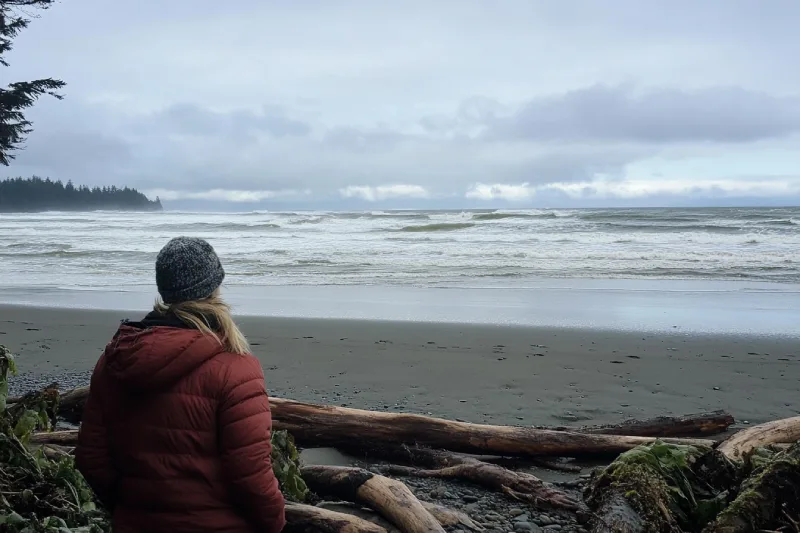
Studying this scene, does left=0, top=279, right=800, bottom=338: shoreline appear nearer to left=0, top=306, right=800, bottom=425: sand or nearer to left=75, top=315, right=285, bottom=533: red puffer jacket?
left=0, top=306, right=800, bottom=425: sand

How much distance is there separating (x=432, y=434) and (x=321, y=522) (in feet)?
5.95

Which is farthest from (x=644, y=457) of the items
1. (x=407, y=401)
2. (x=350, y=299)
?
(x=350, y=299)

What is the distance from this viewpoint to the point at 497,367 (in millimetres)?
8031

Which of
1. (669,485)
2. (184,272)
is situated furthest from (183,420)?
(669,485)

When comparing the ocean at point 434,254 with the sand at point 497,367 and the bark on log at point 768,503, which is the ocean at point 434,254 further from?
the bark on log at point 768,503

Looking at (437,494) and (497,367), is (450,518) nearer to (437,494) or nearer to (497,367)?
(437,494)

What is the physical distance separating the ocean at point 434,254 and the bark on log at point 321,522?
1293 cm

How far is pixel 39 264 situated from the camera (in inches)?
870

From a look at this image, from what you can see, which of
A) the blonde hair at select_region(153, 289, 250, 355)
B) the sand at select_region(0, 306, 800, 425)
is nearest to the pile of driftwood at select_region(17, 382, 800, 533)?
the sand at select_region(0, 306, 800, 425)

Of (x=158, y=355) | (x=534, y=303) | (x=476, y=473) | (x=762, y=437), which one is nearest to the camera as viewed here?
(x=158, y=355)

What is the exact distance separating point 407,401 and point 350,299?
24.4 feet

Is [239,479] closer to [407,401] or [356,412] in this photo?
[356,412]

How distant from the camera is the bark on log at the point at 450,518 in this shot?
3799mm

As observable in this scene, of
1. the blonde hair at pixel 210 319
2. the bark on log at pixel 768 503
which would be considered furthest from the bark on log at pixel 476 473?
the blonde hair at pixel 210 319
